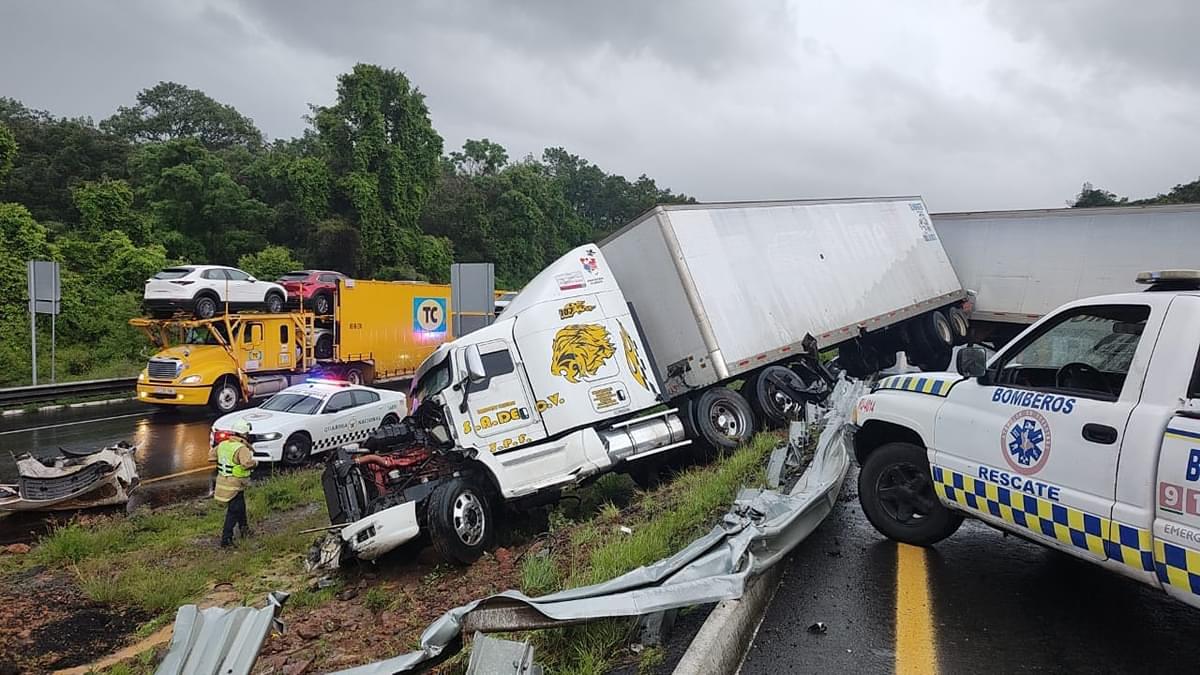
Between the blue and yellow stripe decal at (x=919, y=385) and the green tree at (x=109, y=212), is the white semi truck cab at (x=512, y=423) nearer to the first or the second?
the blue and yellow stripe decal at (x=919, y=385)

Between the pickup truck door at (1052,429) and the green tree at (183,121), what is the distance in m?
61.5

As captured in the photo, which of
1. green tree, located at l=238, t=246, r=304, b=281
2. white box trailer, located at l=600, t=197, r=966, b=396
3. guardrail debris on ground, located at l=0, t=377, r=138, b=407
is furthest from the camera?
green tree, located at l=238, t=246, r=304, b=281

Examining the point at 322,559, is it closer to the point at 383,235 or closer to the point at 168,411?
the point at 168,411

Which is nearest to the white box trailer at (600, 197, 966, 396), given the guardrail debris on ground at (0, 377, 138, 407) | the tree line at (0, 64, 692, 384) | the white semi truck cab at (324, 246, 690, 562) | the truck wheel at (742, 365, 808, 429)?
the truck wheel at (742, 365, 808, 429)

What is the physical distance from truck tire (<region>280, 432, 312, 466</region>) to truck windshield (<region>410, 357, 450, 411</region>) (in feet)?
13.8

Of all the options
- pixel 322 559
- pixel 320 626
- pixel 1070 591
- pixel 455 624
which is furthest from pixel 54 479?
pixel 1070 591

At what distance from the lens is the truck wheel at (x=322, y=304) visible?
63.0 ft

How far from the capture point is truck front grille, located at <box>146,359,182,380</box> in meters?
16.1

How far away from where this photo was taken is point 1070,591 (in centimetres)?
420

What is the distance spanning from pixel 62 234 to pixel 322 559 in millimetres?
34256

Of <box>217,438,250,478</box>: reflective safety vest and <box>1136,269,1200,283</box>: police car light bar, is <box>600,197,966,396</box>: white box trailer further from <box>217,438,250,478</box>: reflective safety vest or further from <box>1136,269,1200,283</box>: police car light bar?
<box>1136,269,1200,283</box>: police car light bar

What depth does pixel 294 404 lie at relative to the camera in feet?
41.2

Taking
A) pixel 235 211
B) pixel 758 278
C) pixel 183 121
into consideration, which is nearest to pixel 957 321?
pixel 758 278

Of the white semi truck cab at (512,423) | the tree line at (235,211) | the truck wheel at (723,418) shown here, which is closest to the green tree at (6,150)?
the tree line at (235,211)
